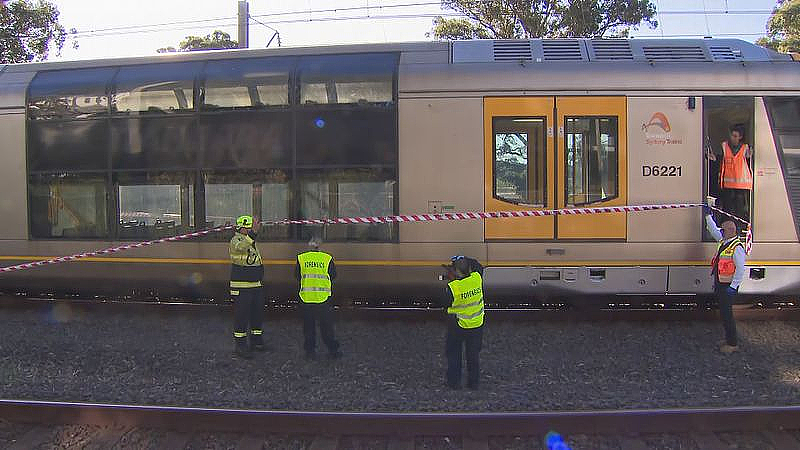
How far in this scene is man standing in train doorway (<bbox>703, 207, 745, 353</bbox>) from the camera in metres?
6.10

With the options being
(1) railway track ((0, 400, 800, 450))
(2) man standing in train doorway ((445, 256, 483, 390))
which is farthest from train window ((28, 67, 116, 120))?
(2) man standing in train doorway ((445, 256, 483, 390))

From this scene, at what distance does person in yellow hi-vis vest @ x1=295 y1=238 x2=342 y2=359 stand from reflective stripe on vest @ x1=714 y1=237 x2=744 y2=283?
13.3 ft

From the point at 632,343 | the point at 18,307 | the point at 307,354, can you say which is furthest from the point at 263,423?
the point at 18,307

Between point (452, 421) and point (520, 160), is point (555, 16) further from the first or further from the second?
point (452, 421)

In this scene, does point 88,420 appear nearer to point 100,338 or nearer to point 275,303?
point 100,338

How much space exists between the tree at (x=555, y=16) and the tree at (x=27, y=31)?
14360 millimetres

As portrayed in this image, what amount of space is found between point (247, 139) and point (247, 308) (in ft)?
7.19

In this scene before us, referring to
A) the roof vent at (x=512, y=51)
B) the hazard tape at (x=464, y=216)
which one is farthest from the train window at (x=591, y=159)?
the roof vent at (x=512, y=51)

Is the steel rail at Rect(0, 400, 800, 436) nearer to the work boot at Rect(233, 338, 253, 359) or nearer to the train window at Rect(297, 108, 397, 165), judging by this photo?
the work boot at Rect(233, 338, 253, 359)

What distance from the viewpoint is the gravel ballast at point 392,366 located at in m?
4.95

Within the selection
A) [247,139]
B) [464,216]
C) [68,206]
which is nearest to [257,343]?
[247,139]

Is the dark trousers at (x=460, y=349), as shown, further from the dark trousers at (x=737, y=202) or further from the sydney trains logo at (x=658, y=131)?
the dark trousers at (x=737, y=202)

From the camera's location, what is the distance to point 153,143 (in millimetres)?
7391

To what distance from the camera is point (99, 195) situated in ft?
24.8
